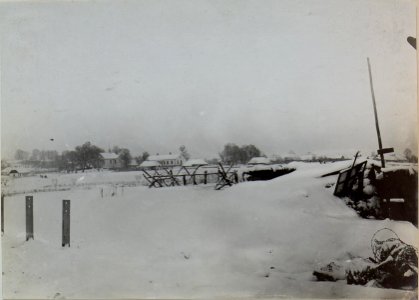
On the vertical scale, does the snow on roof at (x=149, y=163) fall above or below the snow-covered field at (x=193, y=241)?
above

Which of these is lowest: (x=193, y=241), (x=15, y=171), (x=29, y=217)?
(x=193, y=241)

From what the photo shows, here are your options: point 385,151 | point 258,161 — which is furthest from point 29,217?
point 385,151

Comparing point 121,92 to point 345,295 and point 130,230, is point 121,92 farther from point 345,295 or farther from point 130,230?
point 345,295

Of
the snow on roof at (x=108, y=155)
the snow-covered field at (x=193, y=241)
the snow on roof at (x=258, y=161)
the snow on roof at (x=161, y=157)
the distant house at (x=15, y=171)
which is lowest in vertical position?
the snow-covered field at (x=193, y=241)

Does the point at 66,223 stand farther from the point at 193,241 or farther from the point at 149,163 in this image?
the point at 193,241

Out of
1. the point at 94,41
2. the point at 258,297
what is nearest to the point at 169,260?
the point at 258,297

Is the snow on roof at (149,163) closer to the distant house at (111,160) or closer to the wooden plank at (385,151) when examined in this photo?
the distant house at (111,160)

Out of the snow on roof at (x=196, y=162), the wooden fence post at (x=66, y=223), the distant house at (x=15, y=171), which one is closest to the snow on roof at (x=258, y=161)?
the snow on roof at (x=196, y=162)
